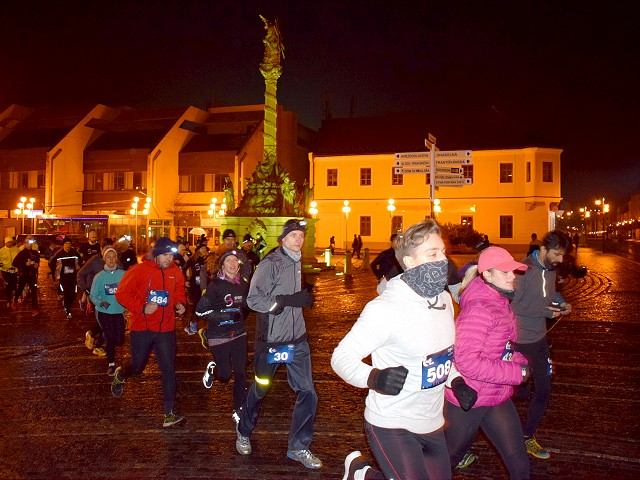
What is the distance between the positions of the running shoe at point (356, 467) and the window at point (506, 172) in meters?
49.0

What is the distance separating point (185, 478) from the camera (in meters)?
4.92

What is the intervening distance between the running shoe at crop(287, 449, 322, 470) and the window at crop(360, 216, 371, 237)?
157 ft

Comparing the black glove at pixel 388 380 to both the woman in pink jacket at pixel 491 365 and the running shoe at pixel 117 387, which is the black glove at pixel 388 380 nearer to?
the woman in pink jacket at pixel 491 365

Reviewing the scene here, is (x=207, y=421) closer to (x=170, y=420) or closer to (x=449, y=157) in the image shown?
(x=170, y=420)

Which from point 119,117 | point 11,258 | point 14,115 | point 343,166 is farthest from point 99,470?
point 14,115

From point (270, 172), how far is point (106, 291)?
2230 cm

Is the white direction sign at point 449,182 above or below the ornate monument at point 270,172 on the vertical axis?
below

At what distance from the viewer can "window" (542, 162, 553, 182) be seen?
49.3 metres

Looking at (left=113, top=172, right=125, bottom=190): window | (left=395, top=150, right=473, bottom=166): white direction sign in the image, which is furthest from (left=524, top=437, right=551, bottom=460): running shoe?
(left=113, top=172, right=125, bottom=190): window

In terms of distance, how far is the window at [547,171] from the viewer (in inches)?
1940

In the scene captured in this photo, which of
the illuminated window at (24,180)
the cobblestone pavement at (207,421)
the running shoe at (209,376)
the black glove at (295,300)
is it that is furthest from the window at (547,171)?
the black glove at (295,300)

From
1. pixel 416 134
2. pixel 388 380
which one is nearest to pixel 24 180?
pixel 416 134

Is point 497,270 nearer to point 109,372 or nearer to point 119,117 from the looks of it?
point 109,372

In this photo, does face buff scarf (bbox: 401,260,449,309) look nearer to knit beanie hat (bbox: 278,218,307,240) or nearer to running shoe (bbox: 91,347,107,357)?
knit beanie hat (bbox: 278,218,307,240)
